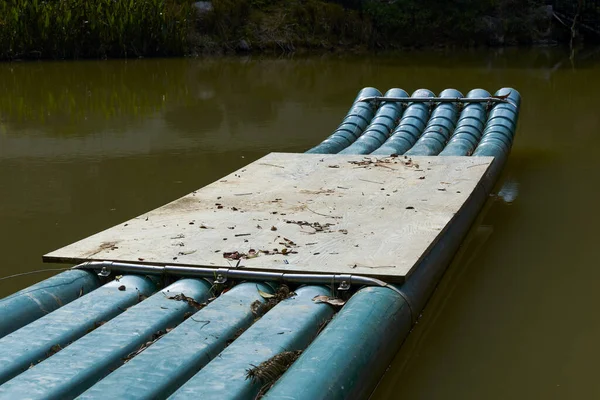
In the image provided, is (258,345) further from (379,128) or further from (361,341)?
(379,128)

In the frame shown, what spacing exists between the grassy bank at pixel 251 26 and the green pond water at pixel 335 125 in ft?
3.70

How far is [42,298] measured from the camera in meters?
3.54

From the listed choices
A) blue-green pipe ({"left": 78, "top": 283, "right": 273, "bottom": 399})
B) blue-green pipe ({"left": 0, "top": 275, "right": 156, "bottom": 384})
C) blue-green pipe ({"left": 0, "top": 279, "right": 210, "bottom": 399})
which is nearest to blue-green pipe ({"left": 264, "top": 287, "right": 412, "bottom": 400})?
blue-green pipe ({"left": 78, "top": 283, "right": 273, "bottom": 399})

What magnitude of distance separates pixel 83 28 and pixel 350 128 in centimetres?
1053

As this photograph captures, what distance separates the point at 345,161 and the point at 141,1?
1174 centimetres

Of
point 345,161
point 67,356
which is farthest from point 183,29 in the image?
point 67,356

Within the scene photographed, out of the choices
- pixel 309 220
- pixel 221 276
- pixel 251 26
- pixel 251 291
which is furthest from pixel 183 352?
pixel 251 26

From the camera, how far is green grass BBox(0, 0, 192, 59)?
639 inches

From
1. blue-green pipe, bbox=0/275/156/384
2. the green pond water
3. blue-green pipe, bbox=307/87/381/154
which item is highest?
blue-green pipe, bbox=0/275/156/384

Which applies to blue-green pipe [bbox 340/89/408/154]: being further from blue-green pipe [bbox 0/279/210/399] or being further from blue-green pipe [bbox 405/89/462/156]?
blue-green pipe [bbox 0/279/210/399]

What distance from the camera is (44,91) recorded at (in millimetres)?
12422

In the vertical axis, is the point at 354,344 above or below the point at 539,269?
above

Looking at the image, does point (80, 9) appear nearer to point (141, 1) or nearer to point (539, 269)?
point (141, 1)

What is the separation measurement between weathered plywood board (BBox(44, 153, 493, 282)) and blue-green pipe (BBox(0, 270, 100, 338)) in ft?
0.52
